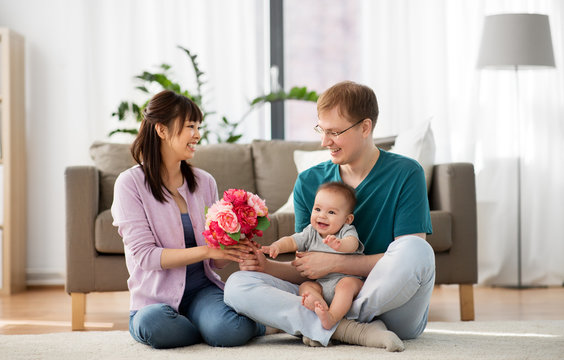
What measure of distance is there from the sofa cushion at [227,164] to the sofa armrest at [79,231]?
0.73 m

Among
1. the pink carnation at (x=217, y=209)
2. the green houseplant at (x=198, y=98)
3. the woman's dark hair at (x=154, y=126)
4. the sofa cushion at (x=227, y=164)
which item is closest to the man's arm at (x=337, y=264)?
the pink carnation at (x=217, y=209)

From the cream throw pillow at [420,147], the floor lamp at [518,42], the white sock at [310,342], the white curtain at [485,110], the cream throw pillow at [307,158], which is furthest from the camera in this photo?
the white curtain at [485,110]

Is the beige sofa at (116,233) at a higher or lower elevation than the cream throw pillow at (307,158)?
lower

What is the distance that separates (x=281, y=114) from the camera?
4.67m

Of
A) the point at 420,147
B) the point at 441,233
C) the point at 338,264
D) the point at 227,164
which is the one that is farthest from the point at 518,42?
the point at 338,264

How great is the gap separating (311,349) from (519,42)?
260 cm

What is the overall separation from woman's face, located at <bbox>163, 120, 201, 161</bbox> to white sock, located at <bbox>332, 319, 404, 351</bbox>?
0.74 meters

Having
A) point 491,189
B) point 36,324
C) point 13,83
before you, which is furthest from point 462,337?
point 13,83

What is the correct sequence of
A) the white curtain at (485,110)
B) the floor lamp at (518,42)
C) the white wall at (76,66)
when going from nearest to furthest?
the floor lamp at (518,42) < the white curtain at (485,110) < the white wall at (76,66)

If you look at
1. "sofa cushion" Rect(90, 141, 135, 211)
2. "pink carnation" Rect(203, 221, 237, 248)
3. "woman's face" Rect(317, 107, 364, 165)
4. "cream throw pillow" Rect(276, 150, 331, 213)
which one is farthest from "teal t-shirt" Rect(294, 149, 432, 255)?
"sofa cushion" Rect(90, 141, 135, 211)

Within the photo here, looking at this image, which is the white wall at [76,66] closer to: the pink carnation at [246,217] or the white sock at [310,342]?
the pink carnation at [246,217]

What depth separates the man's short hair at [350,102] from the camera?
2.11 meters

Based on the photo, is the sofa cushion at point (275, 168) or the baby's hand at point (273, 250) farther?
the sofa cushion at point (275, 168)

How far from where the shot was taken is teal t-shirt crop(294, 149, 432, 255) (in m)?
2.09
